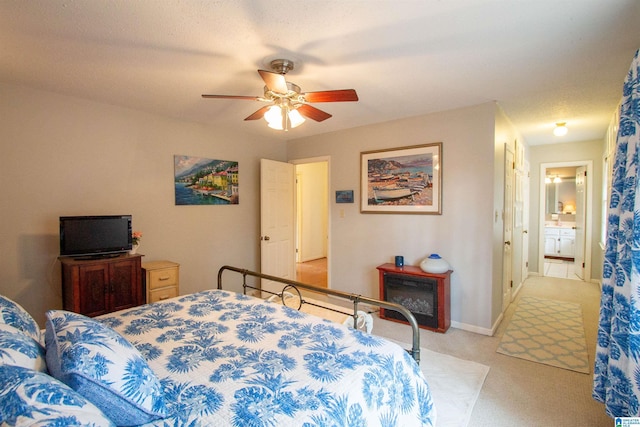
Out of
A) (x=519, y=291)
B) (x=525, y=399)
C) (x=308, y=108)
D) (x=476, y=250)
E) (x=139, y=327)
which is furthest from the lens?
(x=519, y=291)

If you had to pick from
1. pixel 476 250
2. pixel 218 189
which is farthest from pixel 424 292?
pixel 218 189

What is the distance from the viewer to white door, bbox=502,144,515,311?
3679mm

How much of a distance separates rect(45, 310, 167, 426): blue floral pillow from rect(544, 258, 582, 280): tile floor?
277 inches

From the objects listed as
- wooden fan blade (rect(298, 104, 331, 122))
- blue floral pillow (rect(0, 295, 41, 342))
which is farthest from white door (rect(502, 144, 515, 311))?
blue floral pillow (rect(0, 295, 41, 342))

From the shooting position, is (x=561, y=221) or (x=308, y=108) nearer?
(x=308, y=108)

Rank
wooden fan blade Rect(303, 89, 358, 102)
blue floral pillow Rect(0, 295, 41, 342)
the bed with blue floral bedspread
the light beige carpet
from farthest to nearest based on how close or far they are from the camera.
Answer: wooden fan blade Rect(303, 89, 358, 102) → the light beige carpet → blue floral pillow Rect(0, 295, 41, 342) → the bed with blue floral bedspread

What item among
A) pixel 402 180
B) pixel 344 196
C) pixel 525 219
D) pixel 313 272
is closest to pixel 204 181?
pixel 344 196

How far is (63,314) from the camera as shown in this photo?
4.45 ft

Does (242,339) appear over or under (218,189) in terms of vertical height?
under

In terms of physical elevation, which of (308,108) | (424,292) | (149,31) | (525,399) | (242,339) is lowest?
(525,399)

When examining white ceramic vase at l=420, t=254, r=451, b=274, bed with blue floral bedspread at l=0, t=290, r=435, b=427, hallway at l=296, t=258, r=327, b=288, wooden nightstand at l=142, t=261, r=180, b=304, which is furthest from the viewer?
hallway at l=296, t=258, r=327, b=288

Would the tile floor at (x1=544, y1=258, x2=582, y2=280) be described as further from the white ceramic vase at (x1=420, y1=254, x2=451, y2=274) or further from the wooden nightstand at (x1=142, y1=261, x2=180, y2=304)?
the wooden nightstand at (x1=142, y1=261, x2=180, y2=304)

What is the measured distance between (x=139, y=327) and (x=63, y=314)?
1.71 ft

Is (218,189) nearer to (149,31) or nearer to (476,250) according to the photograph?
(149,31)
